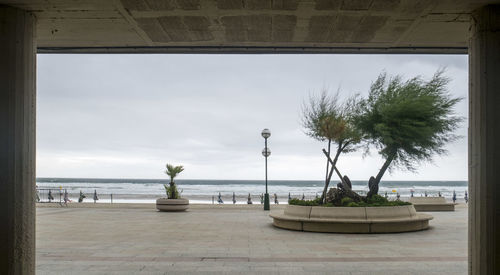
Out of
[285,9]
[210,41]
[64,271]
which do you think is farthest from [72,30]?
[64,271]

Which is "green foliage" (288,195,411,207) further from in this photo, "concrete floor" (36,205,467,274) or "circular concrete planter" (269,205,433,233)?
"concrete floor" (36,205,467,274)

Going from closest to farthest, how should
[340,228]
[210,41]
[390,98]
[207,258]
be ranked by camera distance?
[210,41] < [207,258] < [340,228] < [390,98]

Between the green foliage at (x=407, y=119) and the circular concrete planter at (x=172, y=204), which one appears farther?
the circular concrete planter at (x=172, y=204)

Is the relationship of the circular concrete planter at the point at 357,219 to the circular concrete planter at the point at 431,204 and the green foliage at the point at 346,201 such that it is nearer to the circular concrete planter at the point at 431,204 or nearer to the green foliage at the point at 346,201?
the green foliage at the point at 346,201

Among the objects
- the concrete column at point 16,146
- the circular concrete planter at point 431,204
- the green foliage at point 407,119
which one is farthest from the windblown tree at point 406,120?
the concrete column at point 16,146

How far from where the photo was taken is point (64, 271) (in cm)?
809

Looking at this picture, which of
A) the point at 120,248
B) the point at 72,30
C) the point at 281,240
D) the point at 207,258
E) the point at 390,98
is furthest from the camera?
the point at 390,98

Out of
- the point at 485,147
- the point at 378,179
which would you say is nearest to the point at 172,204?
the point at 378,179

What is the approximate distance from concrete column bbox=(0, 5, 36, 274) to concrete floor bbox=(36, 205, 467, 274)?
8.10 ft

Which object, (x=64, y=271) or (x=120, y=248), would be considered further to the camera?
(x=120, y=248)

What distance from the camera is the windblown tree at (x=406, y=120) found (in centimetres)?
1611

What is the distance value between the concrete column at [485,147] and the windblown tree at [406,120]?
9.84 meters

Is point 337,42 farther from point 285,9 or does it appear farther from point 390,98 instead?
point 390,98

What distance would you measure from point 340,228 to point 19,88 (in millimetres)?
10207
